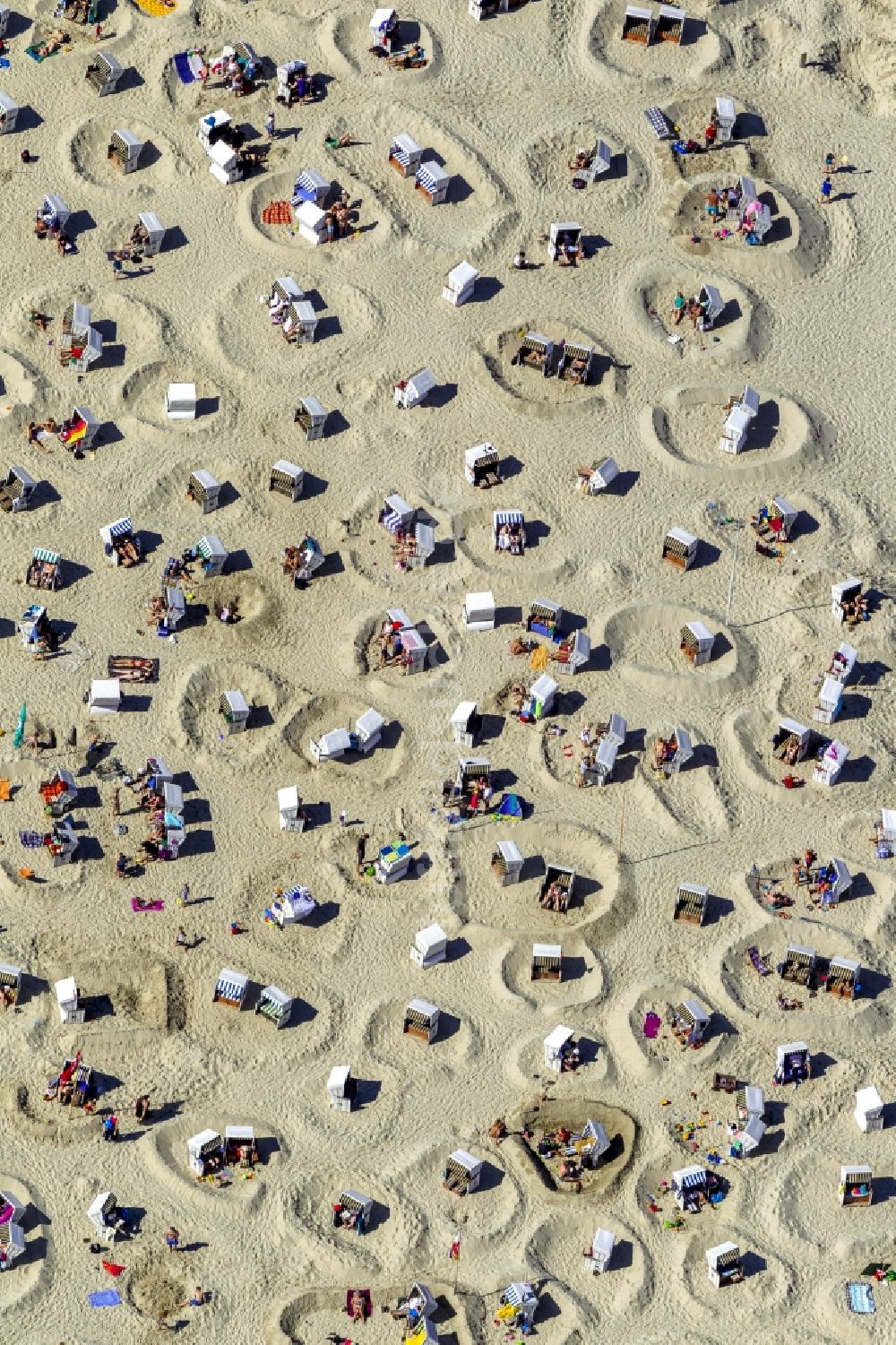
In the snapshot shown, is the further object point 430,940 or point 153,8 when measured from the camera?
point 153,8

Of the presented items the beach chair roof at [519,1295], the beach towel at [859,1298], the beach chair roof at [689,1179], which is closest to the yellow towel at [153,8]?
the beach chair roof at [689,1179]

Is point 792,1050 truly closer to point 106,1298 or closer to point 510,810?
point 510,810

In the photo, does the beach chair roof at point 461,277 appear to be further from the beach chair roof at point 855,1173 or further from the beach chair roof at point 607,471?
the beach chair roof at point 855,1173

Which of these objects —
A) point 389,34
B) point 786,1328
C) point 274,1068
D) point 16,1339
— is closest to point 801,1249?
point 786,1328

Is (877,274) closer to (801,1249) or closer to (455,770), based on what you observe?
(455,770)

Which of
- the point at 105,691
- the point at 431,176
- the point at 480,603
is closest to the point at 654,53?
the point at 431,176
